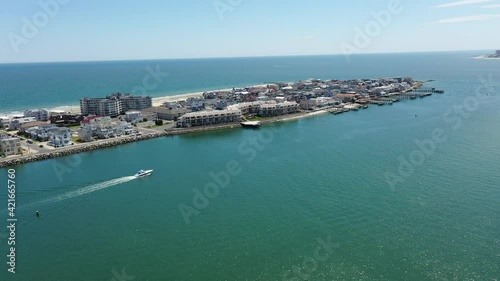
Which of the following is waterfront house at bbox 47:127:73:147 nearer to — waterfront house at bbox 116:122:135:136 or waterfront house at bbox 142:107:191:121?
waterfront house at bbox 116:122:135:136

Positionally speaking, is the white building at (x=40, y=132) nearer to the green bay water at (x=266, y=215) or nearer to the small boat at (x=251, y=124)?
the green bay water at (x=266, y=215)

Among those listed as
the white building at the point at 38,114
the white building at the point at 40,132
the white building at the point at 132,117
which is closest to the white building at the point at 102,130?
the white building at the point at 40,132

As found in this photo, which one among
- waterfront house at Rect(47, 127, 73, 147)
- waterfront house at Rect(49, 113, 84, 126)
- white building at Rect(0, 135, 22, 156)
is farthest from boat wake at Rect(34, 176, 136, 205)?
waterfront house at Rect(49, 113, 84, 126)

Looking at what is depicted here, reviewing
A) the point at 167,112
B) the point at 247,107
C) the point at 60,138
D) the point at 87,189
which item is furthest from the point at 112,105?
the point at 87,189

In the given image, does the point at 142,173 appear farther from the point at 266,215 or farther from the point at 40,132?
the point at 40,132

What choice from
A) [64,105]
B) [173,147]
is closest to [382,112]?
[173,147]

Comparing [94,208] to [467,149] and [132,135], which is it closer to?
[132,135]
